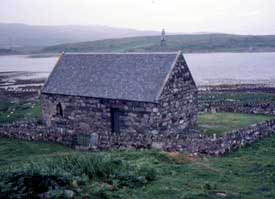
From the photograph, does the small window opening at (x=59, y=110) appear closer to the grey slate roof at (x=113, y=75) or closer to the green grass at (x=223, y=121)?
the grey slate roof at (x=113, y=75)

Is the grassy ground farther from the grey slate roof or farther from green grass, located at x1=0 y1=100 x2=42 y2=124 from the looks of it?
green grass, located at x1=0 y1=100 x2=42 y2=124

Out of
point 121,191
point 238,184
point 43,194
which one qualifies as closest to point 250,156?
point 238,184

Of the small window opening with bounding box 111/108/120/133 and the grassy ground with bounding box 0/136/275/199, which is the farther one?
the small window opening with bounding box 111/108/120/133

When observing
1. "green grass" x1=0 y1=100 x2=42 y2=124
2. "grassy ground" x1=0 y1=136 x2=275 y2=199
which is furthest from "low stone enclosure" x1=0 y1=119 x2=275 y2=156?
"green grass" x1=0 y1=100 x2=42 y2=124

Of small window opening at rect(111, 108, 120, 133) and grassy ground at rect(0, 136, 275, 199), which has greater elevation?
small window opening at rect(111, 108, 120, 133)

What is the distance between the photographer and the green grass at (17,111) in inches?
1498

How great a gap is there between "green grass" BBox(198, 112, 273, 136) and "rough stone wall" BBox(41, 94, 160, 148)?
476 centimetres

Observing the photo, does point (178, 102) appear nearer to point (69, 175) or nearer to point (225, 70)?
point (69, 175)

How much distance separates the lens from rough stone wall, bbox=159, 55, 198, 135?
27.6 m

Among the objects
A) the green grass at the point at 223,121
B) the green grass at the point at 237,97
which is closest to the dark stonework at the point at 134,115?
the green grass at the point at 223,121

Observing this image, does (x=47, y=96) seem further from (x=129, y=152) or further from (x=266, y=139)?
(x=266, y=139)

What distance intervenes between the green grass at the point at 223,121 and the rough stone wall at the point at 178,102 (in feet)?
4.70

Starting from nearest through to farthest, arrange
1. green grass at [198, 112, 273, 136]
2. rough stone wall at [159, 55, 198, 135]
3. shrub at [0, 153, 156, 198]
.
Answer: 1. shrub at [0, 153, 156, 198]
2. rough stone wall at [159, 55, 198, 135]
3. green grass at [198, 112, 273, 136]

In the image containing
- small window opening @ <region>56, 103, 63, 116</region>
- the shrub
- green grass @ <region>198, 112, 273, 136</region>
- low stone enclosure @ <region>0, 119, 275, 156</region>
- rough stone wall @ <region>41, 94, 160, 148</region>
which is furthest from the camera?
small window opening @ <region>56, 103, 63, 116</region>
